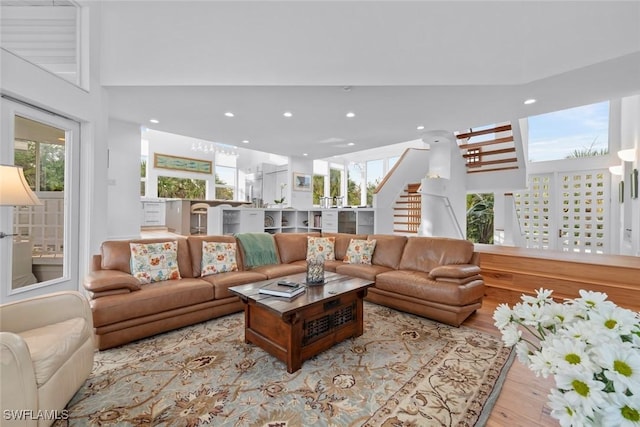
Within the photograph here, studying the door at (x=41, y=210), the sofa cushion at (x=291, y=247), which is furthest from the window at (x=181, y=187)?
the sofa cushion at (x=291, y=247)

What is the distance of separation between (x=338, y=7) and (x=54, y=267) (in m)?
4.27

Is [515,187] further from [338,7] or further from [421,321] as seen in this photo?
[338,7]

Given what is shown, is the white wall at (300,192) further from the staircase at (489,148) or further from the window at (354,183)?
the window at (354,183)

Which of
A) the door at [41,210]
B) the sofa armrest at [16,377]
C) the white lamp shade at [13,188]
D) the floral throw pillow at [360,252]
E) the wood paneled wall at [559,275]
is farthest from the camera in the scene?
the floral throw pillow at [360,252]

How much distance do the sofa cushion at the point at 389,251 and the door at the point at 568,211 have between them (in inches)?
170

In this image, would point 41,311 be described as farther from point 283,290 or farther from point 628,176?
point 628,176

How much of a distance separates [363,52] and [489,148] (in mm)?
3999

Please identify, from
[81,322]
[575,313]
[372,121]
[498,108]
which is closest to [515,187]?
[498,108]

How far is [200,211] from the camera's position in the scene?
6.36 metres

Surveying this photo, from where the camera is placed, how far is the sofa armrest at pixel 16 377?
117 centimetres

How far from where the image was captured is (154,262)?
2918mm

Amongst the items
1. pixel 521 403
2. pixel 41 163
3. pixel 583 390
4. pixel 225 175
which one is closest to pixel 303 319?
pixel 521 403

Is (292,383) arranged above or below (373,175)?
below

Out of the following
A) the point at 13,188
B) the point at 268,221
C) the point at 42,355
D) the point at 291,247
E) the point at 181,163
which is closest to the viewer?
the point at 42,355
